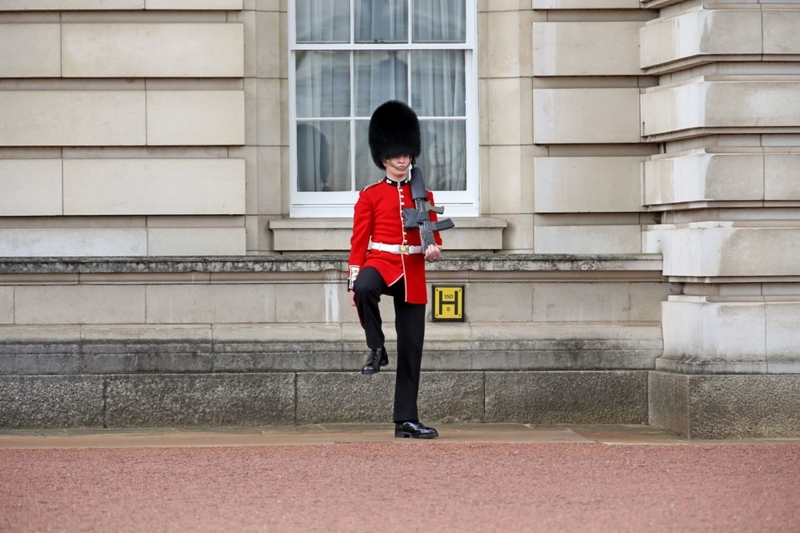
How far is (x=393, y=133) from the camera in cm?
777

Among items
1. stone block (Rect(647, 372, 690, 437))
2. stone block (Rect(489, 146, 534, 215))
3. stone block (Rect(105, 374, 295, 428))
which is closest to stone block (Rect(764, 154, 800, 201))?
stone block (Rect(647, 372, 690, 437))

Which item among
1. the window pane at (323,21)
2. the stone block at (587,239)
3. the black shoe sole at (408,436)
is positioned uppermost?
the window pane at (323,21)

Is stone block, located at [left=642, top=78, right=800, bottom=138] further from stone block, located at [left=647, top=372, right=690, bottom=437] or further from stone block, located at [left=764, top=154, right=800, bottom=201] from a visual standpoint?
stone block, located at [left=647, top=372, right=690, bottom=437]

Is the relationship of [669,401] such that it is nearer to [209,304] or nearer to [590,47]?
[590,47]

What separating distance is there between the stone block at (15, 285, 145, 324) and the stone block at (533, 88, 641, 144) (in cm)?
305

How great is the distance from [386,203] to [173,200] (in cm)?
186

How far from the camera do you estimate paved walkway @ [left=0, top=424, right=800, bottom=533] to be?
5.32 m

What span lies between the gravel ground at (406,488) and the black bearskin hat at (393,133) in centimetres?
178

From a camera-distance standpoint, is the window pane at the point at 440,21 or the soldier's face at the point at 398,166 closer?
the soldier's face at the point at 398,166

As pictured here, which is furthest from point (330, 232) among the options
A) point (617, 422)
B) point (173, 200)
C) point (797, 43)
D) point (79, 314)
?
point (797, 43)

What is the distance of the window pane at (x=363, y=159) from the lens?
9227mm

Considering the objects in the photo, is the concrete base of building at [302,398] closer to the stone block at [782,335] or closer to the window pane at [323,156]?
the stone block at [782,335]

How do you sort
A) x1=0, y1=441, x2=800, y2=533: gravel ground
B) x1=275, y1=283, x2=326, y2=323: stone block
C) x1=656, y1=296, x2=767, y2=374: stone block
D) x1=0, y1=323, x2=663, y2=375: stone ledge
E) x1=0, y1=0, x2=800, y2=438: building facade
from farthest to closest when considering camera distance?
x1=275, y1=283, x2=326, y2=323: stone block
x1=0, y1=323, x2=663, y2=375: stone ledge
x1=0, y1=0, x2=800, y2=438: building facade
x1=656, y1=296, x2=767, y2=374: stone block
x1=0, y1=441, x2=800, y2=533: gravel ground

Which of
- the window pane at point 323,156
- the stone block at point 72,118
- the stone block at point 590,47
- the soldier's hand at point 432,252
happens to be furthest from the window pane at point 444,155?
the stone block at point 72,118
